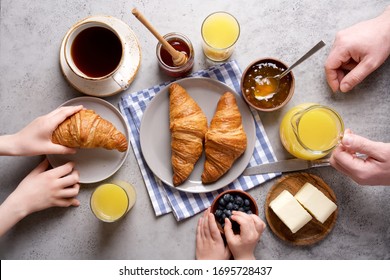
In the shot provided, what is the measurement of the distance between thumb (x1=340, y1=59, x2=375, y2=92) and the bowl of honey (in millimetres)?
231

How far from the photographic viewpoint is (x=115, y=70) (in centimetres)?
151

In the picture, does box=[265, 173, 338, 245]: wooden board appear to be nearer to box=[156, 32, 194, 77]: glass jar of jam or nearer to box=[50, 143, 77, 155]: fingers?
box=[156, 32, 194, 77]: glass jar of jam

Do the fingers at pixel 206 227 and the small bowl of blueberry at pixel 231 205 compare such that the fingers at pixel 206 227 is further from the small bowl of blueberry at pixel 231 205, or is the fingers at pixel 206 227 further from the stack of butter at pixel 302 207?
the stack of butter at pixel 302 207

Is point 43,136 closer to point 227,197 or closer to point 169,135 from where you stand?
point 169,135

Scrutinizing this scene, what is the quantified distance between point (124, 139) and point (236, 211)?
21.1 inches

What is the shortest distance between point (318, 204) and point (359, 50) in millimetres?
648

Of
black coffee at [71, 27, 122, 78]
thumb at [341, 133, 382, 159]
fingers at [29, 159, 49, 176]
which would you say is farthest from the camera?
fingers at [29, 159, 49, 176]

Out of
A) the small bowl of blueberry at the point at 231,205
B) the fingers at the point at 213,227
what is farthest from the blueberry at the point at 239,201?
the fingers at the point at 213,227

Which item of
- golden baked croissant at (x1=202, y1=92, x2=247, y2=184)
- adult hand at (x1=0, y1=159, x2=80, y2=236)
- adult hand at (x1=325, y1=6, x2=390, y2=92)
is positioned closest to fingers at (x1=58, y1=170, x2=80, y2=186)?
adult hand at (x1=0, y1=159, x2=80, y2=236)

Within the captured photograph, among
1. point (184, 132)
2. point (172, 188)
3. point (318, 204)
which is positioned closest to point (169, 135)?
point (184, 132)

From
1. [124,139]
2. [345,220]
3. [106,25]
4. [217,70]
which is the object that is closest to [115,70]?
[106,25]

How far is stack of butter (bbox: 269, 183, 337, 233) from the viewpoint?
159 centimetres

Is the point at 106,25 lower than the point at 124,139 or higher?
higher
